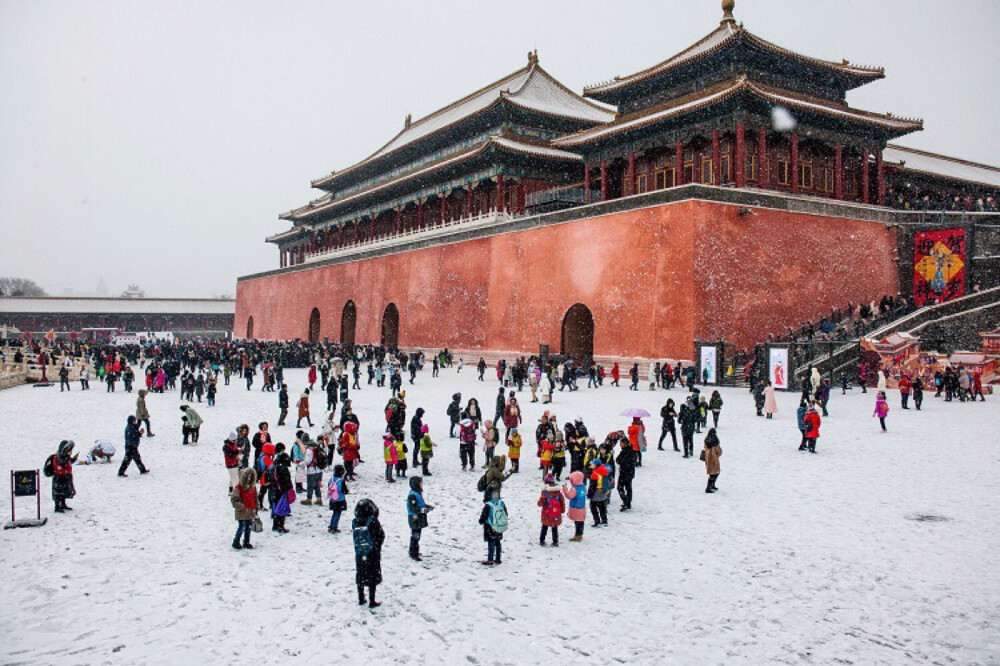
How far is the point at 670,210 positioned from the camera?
954 inches

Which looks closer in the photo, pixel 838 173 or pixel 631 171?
pixel 838 173

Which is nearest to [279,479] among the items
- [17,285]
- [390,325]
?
[390,325]

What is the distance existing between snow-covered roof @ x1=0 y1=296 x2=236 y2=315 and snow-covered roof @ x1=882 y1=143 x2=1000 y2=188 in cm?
5974

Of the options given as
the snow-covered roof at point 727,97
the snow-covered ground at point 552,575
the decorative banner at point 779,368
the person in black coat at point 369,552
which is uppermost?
the snow-covered roof at point 727,97

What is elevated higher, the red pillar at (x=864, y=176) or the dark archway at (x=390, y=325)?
the red pillar at (x=864, y=176)

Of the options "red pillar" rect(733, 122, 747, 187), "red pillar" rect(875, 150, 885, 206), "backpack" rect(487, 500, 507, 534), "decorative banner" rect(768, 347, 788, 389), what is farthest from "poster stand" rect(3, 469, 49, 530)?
"red pillar" rect(875, 150, 885, 206)

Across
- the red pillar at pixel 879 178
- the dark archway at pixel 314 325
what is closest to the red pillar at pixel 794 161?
the red pillar at pixel 879 178

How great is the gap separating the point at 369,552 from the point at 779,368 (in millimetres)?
17033

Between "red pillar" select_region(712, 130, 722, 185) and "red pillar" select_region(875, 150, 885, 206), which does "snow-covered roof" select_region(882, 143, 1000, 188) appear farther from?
"red pillar" select_region(712, 130, 722, 185)

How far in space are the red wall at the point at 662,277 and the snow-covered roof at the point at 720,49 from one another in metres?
6.70

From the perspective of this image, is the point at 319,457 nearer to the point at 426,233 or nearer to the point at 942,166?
the point at 426,233

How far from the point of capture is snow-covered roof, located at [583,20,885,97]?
2602cm

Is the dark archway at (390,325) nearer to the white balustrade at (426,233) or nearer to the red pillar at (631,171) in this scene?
the white balustrade at (426,233)

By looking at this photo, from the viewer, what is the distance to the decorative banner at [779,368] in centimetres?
2017
